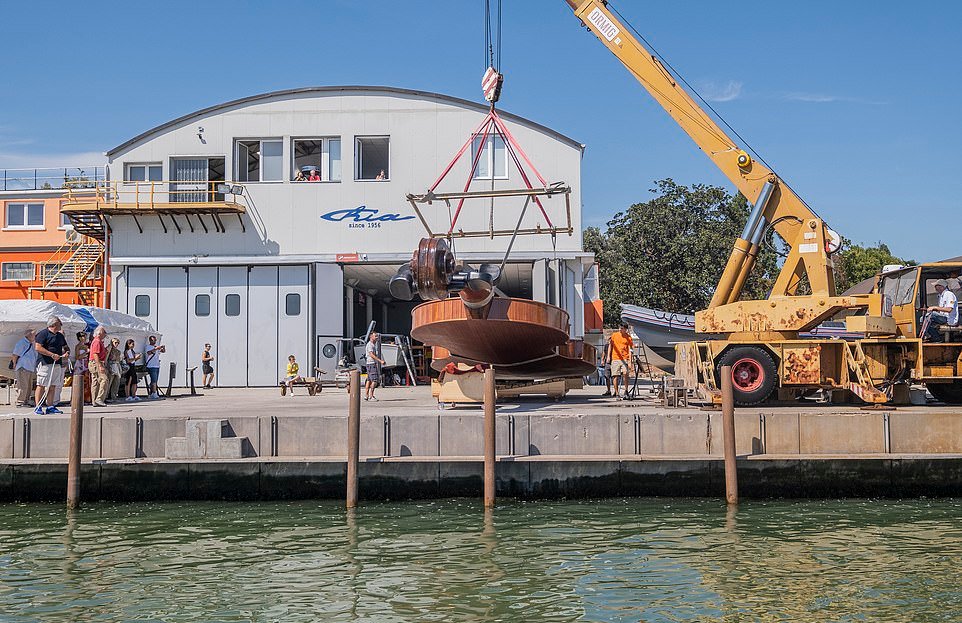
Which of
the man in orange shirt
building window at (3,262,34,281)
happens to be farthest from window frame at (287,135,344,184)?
building window at (3,262,34,281)

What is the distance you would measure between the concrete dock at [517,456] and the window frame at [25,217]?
88.8 ft

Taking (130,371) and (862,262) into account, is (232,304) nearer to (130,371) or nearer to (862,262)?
(130,371)

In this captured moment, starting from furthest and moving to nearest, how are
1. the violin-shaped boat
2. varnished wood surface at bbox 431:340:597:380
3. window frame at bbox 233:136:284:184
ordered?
window frame at bbox 233:136:284:184, varnished wood surface at bbox 431:340:597:380, the violin-shaped boat

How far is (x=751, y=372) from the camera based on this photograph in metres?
15.6

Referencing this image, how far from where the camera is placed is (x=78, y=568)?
9.41 m

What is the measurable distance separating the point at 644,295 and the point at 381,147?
20758 millimetres

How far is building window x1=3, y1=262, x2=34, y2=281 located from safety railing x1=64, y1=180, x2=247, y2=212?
29.0ft

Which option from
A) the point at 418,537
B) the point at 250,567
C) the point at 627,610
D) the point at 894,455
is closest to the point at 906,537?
the point at 894,455

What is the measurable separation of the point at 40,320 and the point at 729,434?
43.3 ft

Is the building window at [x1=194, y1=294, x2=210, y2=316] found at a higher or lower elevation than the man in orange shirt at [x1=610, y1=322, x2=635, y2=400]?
higher

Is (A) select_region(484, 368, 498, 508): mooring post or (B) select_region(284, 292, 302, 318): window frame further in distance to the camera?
(B) select_region(284, 292, 302, 318): window frame

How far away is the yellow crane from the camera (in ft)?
49.5

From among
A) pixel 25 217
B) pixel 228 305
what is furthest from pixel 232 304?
pixel 25 217

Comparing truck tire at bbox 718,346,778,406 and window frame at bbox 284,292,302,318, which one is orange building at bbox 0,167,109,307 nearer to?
window frame at bbox 284,292,302,318
